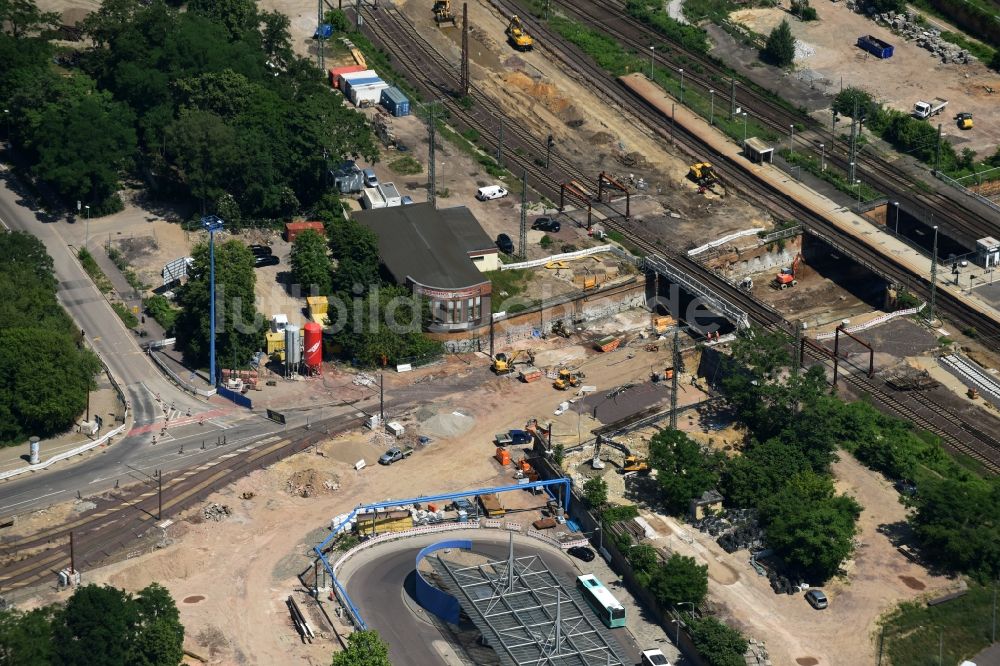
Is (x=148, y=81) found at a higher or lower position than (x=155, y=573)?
higher

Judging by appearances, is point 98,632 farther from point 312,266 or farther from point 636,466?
point 312,266

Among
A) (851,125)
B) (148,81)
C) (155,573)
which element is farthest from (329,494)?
(851,125)

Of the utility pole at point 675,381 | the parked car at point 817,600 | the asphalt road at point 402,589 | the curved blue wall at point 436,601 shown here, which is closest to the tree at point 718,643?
the asphalt road at point 402,589

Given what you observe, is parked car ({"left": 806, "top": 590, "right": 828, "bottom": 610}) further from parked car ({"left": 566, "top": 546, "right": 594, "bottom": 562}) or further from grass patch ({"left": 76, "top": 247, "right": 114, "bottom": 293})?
grass patch ({"left": 76, "top": 247, "right": 114, "bottom": 293})

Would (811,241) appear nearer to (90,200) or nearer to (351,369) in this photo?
(351,369)

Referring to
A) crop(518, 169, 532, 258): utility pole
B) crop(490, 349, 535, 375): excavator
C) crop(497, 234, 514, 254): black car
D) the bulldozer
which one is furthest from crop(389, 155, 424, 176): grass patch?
the bulldozer

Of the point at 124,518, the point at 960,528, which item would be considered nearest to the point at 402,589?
the point at 124,518

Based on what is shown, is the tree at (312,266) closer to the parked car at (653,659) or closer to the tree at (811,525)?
the tree at (811,525)
